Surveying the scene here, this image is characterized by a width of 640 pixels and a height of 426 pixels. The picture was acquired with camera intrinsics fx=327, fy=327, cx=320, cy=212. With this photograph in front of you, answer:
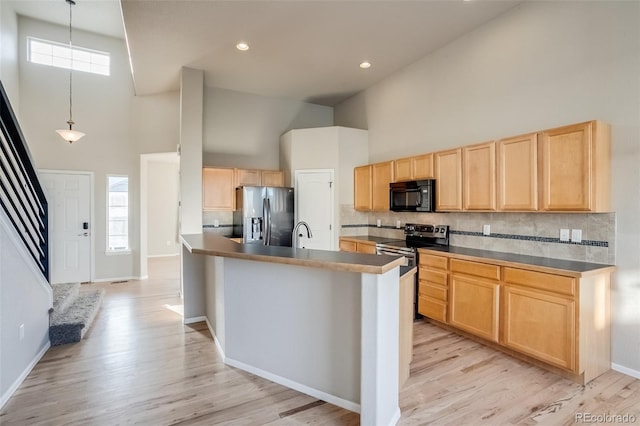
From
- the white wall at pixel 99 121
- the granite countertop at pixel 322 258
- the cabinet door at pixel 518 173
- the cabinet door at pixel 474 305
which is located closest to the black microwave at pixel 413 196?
the cabinet door at pixel 518 173

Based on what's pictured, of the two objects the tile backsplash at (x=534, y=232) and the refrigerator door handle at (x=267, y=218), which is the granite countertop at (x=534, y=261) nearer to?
the tile backsplash at (x=534, y=232)

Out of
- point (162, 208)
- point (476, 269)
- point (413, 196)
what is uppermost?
point (413, 196)

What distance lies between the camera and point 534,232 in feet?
11.4

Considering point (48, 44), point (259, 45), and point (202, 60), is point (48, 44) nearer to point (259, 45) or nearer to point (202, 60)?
point (202, 60)

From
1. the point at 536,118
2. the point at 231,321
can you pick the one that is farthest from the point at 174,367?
the point at 536,118

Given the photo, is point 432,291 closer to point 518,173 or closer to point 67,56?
point 518,173

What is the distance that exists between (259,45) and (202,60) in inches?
40.1

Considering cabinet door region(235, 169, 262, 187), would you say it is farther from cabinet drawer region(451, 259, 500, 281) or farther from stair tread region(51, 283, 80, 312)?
cabinet drawer region(451, 259, 500, 281)

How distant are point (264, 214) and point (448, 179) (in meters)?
2.95

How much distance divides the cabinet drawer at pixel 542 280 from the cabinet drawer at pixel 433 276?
0.75 metres

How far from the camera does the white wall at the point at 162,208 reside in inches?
372

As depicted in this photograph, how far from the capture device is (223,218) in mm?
6055

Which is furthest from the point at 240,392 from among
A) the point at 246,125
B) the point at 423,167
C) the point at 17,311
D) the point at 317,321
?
the point at 246,125

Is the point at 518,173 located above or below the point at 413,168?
below
